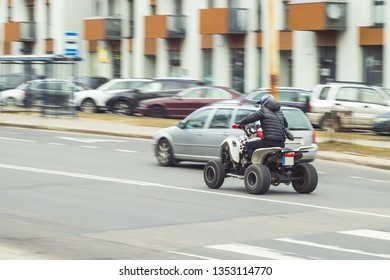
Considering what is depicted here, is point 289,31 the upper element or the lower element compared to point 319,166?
upper

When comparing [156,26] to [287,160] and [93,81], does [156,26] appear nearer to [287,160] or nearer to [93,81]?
[93,81]

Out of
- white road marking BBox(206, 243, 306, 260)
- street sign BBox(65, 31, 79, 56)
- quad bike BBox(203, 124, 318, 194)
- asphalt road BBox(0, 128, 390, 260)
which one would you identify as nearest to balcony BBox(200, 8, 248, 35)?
street sign BBox(65, 31, 79, 56)

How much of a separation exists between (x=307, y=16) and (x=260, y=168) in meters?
29.2

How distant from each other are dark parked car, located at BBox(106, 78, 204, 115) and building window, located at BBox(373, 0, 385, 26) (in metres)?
7.41

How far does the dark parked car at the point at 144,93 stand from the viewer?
41.0 metres

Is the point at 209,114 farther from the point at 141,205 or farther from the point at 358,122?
the point at 358,122

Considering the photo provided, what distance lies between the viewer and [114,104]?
41656 millimetres

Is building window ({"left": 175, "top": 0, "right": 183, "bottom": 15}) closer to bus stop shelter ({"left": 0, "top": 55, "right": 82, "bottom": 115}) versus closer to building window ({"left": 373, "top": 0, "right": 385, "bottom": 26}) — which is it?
bus stop shelter ({"left": 0, "top": 55, "right": 82, "bottom": 115})

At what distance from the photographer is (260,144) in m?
16.2

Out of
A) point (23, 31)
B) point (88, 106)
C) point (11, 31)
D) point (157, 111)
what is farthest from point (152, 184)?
point (11, 31)

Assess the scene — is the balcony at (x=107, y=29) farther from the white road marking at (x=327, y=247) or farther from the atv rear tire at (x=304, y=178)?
the white road marking at (x=327, y=247)

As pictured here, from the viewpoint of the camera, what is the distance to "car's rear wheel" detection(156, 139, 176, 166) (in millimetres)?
21297

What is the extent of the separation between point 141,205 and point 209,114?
22.1ft
